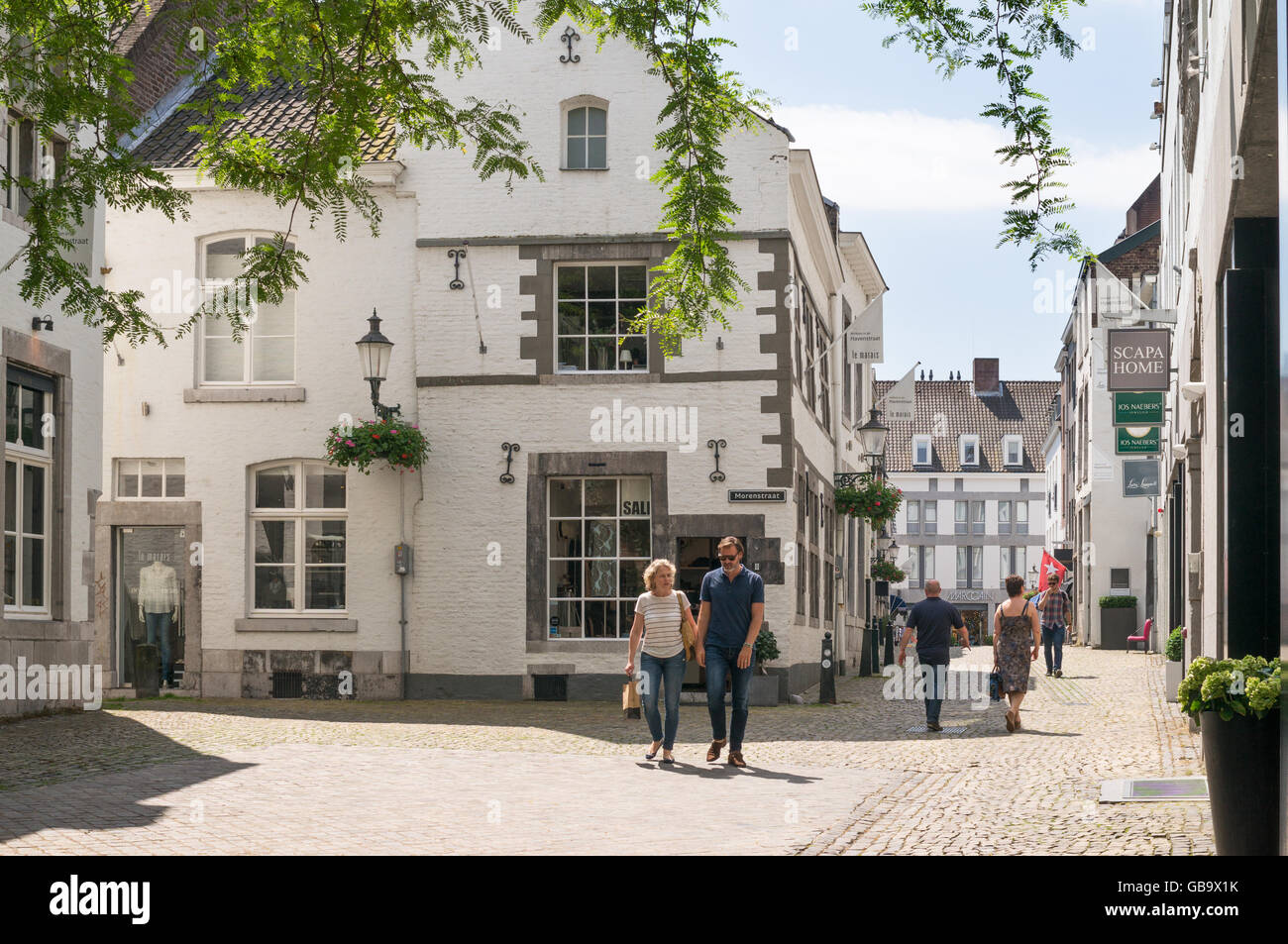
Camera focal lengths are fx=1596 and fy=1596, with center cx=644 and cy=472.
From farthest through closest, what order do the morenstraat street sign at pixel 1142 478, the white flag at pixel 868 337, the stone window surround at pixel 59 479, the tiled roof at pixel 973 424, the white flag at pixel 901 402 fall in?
the tiled roof at pixel 973 424
the morenstraat street sign at pixel 1142 478
the white flag at pixel 901 402
the white flag at pixel 868 337
the stone window surround at pixel 59 479

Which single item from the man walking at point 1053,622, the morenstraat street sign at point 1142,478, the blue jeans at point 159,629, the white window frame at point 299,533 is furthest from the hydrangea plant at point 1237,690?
the morenstraat street sign at point 1142,478

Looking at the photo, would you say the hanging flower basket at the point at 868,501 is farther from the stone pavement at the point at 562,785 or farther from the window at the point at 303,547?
the window at the point at 303,547

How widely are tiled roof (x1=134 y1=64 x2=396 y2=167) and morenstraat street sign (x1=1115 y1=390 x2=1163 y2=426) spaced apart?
948cm

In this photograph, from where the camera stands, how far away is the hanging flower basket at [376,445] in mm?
19156

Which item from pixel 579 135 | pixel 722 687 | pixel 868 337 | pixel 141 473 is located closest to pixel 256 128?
pixel 579 135

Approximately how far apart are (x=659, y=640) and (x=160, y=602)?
1022cm

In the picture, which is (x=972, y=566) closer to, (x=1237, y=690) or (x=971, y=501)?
(x=971, y=501)

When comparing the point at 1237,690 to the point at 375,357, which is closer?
the point at 1237,690

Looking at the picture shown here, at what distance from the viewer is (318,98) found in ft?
25.5

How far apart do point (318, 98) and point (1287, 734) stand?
519 centimetres

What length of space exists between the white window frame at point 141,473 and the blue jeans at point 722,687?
10418mm

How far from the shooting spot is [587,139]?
800 inches

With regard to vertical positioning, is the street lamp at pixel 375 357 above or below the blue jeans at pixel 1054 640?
above
